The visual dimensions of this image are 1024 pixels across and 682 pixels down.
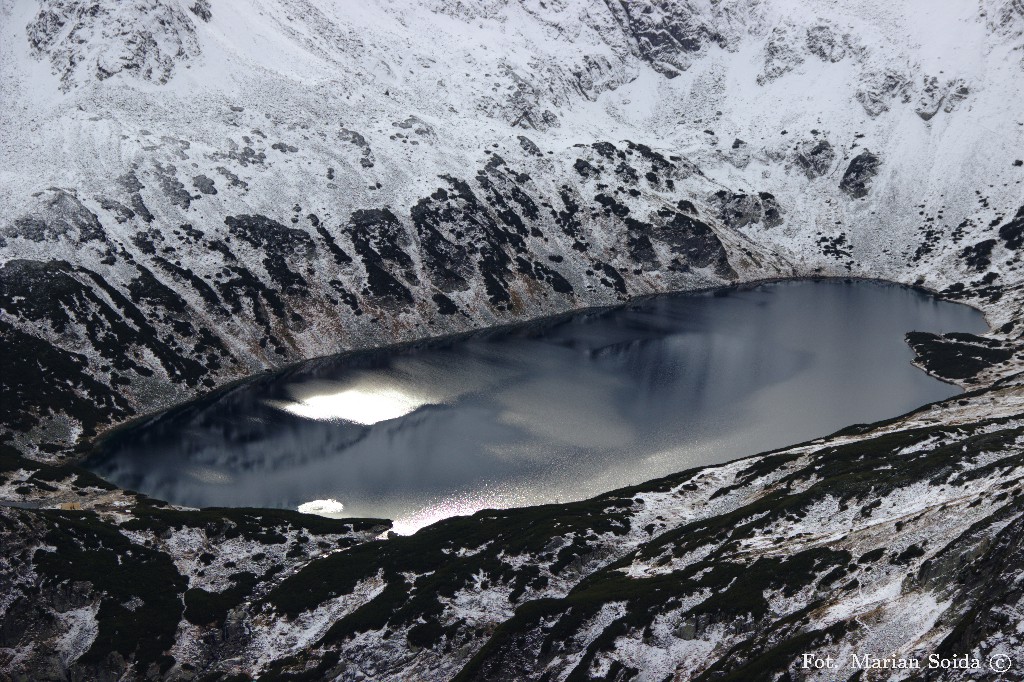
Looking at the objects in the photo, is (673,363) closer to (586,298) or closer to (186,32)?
(586,298)

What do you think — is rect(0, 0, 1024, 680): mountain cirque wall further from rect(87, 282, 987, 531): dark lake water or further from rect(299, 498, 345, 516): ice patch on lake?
rect(87, 282, 987, 531): dark lake water

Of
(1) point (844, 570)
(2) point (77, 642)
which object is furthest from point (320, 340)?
(1) point (844, 570)

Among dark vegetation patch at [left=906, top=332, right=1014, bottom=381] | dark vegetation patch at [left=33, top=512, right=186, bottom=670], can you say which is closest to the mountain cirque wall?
dark vegetation patch at [left=33, top=512, right=186, bottom=670]

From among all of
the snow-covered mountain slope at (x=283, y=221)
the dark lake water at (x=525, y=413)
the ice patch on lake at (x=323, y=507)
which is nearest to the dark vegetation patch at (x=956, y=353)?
the dark lake water at (x=525, y=413)

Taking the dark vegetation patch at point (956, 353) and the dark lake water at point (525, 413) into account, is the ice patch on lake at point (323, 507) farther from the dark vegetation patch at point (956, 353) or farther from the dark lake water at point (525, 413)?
the dark vegetation patch at point (956, 353)

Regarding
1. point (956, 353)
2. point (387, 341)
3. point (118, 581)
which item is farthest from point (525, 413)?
point (956, 353)
